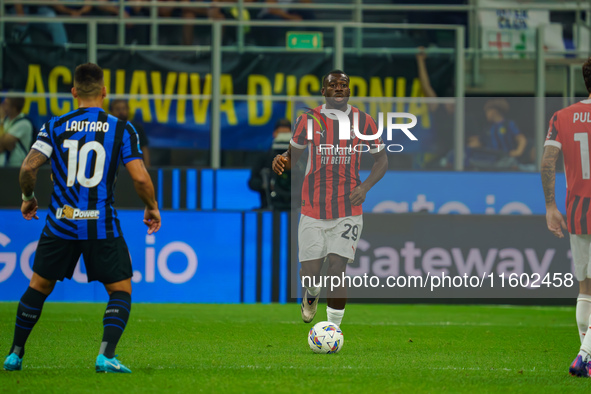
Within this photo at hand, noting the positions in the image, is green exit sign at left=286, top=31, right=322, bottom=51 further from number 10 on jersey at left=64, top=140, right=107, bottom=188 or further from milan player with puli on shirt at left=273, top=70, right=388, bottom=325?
number 10 on jersey at left=64, top=140, right=107, bottom=188

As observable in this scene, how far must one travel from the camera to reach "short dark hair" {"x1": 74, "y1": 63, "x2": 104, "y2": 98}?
5477 mm

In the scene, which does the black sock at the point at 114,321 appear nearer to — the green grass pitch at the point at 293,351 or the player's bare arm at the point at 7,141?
the green grass pitch at the point at 293,351

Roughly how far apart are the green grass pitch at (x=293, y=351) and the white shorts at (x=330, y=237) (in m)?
0.73

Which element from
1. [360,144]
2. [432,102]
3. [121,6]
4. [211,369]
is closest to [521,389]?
[211,369]

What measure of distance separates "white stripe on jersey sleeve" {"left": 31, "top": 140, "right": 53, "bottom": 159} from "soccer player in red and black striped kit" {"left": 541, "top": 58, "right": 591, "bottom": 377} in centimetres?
311

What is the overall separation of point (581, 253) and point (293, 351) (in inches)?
86.7

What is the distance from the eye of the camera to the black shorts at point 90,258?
544cm

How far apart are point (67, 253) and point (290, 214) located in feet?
19.3

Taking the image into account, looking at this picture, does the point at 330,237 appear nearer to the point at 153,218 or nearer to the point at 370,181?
the point at 370,181

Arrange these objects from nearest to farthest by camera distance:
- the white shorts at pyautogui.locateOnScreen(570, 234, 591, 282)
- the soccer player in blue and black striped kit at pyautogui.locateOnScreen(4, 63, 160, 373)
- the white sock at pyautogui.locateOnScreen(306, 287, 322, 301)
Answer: the soccer player in blue and black striped kit at pyautogui.locateOnScreen(4, 63, 160, 373)
the white shorts at pyautogui.locateOnScreen(570, 234, 591, 282)
the white sock at pyautogui.locateOnScreen(306, 287, 322, 301)

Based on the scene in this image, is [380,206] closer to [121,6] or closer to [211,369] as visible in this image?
[121,6]

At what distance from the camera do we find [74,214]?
5410mm

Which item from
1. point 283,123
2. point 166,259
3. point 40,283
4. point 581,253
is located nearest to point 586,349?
point 581,253

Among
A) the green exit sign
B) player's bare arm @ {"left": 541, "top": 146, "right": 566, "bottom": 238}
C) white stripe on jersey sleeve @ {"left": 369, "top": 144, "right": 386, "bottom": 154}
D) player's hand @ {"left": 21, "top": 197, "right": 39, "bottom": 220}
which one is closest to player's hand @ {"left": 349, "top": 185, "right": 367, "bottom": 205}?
white stripe on jersey sleeve @ {"left": 369, "top": 144, "right": 386, "bottom": 154}
